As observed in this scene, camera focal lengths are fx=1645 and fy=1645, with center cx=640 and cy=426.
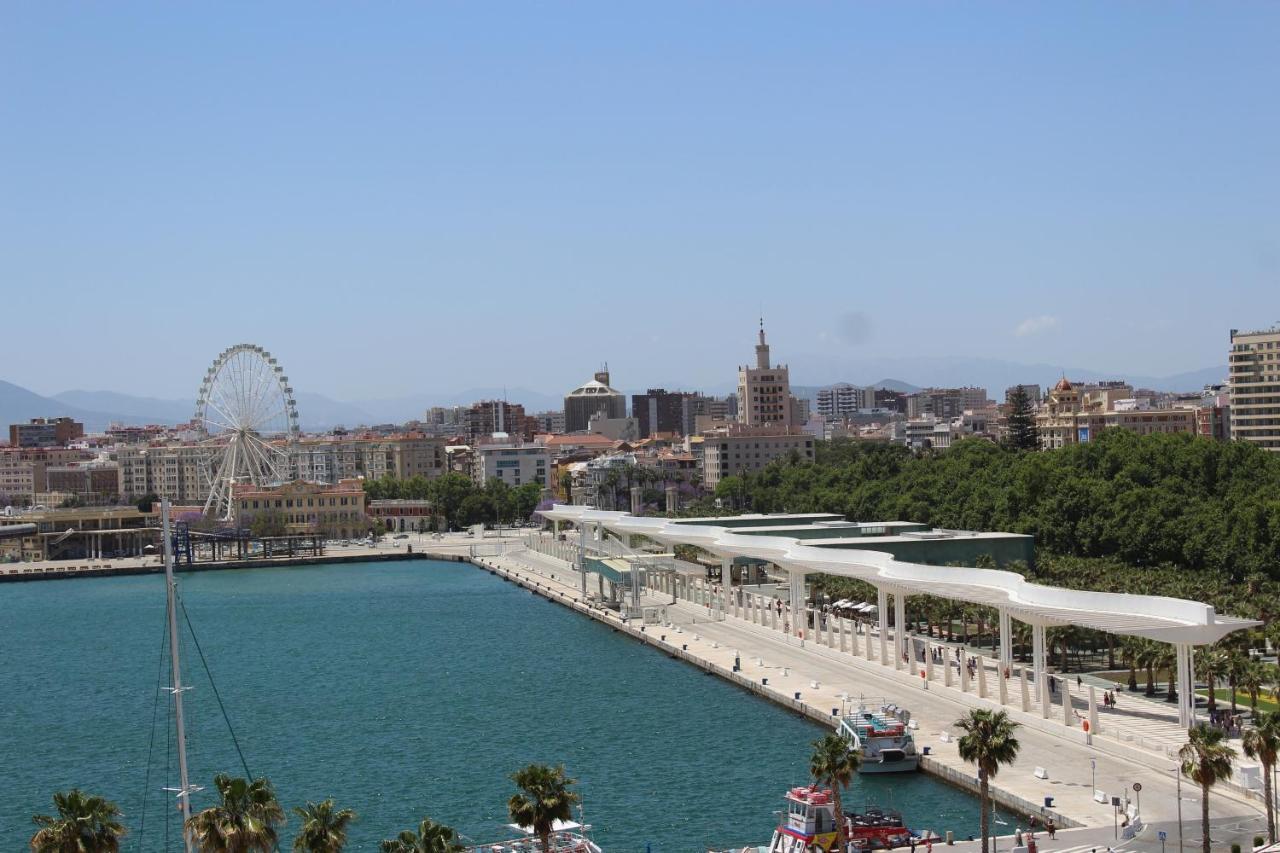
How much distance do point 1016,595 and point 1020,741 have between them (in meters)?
5.56

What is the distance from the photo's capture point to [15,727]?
5459cm

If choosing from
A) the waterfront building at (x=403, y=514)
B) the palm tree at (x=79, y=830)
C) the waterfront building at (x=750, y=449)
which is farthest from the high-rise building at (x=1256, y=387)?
the palm tree at (x=79, y=830)

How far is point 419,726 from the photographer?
52031 millimetres

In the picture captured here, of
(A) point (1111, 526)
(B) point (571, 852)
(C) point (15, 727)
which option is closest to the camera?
(B) point (571, 852)

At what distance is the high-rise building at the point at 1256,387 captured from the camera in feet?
431

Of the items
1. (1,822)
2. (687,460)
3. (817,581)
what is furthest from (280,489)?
(1,822)

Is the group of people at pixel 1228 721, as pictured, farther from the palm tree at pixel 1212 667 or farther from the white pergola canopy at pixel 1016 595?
the white pergola canopy at pixel 1016 595

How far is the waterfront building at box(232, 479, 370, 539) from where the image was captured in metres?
147

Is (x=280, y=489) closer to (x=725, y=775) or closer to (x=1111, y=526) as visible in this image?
(x=1111, y=526)

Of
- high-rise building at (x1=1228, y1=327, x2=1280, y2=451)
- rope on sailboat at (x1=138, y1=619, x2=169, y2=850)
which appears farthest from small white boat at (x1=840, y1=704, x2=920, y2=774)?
high-rise building at (x1=1228, y1=327, x2=1280, y2=451)

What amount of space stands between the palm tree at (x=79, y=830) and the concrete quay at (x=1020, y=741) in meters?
16.8

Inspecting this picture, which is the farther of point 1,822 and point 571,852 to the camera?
point 1,822

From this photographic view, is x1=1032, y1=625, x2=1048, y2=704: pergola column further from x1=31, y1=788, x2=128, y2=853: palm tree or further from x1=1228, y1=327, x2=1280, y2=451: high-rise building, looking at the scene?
x1=1228, y1=327, x2=1280, y2=451: high-rise building

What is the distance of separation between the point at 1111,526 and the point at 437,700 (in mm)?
35658
